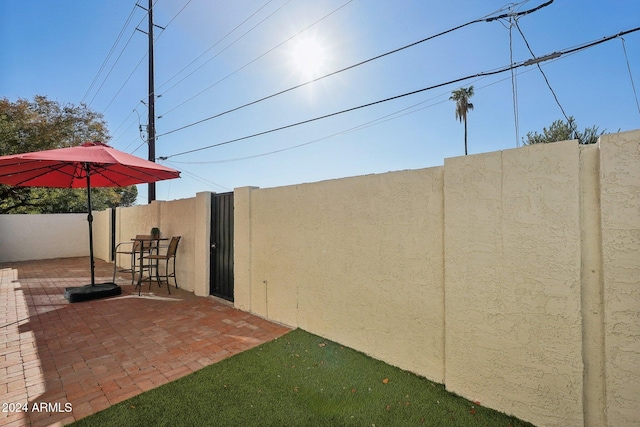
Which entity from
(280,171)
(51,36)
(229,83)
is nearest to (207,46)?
(229,83)

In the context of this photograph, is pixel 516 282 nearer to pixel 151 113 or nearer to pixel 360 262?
pixel 360 262

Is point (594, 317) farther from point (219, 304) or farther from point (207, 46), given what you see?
point (207, 46)

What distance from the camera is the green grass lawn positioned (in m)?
2.18

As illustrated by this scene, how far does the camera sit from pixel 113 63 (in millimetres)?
11641

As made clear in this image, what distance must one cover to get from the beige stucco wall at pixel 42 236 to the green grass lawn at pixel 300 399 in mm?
13575

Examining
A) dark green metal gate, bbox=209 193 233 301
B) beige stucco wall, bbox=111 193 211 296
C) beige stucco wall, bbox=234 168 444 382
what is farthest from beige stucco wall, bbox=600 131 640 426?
beige stucco wall, bbox=111 193 211 296

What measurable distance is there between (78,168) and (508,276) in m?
8.41

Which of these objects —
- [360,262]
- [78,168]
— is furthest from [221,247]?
[78,168]

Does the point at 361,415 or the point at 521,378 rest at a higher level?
the point at 521,378

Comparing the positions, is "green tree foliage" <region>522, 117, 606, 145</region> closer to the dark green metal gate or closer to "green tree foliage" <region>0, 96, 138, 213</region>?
the dark green metal gate

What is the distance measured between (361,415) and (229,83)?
9345mm

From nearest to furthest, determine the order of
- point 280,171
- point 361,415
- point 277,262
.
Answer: point 361,415 → point 277,262 → point 280,171

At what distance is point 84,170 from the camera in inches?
239

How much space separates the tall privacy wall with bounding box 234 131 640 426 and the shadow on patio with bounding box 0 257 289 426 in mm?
1802
